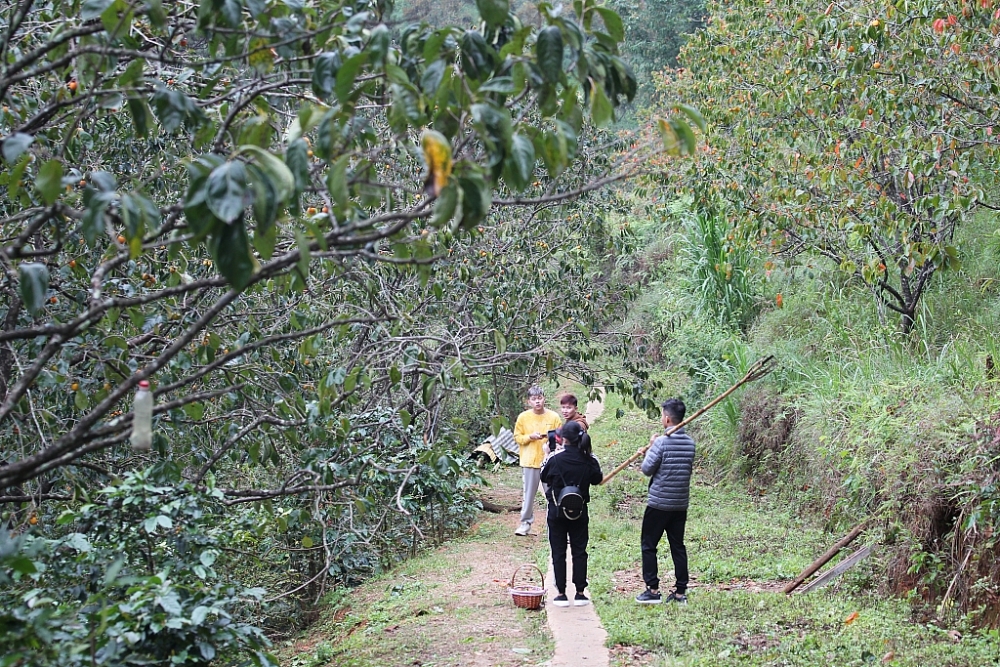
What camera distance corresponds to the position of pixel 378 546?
1062 cm

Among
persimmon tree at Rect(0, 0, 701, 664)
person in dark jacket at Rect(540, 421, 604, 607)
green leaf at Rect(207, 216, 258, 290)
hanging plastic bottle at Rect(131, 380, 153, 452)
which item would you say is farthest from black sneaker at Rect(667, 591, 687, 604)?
green leaf at Rect(207, 216, 258, 290)

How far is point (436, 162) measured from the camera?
2754 mm

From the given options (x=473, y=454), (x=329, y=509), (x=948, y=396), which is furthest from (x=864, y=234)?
(x=473, y=454)

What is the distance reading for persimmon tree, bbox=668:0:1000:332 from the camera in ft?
25.8

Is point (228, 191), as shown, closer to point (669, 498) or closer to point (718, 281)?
point (669, 498)

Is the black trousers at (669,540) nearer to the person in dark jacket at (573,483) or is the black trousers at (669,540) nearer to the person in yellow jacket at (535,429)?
the person in dark jacket at (573,483)

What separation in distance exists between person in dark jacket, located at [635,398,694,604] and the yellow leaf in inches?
203

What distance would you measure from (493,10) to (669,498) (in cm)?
488

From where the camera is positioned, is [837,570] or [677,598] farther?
[837,570]

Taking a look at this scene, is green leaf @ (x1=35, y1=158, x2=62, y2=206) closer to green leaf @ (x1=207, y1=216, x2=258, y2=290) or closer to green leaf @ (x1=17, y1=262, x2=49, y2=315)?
green leaf @ (x1=17, y1=262, x2=49, y2=315)

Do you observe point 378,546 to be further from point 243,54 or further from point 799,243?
point 243,54

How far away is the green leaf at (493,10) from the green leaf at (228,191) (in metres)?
1.19

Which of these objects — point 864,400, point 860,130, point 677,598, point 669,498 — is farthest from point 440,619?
point 860,130

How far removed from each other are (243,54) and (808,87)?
8.14 m
